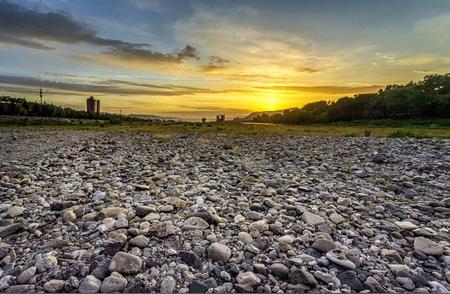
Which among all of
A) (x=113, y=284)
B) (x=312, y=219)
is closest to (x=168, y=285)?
(x=113, y=284)

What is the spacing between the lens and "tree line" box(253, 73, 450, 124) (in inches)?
3228

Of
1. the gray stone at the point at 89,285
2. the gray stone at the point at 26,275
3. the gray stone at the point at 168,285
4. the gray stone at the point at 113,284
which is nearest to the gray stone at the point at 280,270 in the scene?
the gray stone at the point at 168,285

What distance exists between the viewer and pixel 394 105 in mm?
85250

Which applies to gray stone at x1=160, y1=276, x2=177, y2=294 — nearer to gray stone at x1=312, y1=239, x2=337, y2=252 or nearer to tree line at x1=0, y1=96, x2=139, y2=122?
gray stone at x1=312, y1=239, x2=337, y2=252

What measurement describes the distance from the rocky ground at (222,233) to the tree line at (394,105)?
84.2 metres

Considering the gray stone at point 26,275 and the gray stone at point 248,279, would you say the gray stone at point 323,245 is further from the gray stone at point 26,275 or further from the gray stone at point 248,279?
the gray stone at point 26,275

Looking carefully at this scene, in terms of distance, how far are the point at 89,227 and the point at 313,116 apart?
4204 inches

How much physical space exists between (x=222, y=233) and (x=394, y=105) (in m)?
91.9

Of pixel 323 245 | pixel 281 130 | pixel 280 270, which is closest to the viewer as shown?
pixel 280 270

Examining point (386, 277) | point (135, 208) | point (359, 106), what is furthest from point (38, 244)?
point (359, 106)

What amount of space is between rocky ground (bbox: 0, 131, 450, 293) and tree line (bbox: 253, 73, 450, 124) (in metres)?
84.2

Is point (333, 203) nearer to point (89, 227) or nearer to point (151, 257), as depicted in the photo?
point (151, 257)

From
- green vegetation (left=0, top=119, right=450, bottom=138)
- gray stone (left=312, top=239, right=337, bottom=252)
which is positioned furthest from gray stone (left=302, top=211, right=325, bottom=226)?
green vegetation (left=0, top=119, right=450, bottom=138)

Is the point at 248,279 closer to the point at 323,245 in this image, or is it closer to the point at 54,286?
the point at 323,245
